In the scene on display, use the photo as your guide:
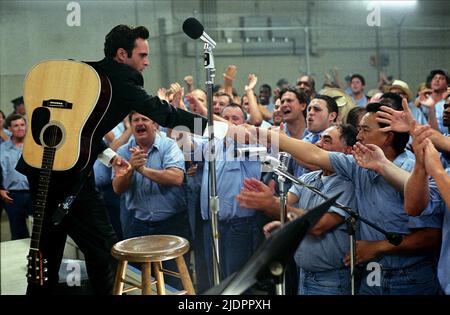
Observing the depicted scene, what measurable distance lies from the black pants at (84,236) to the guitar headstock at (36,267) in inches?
1.8

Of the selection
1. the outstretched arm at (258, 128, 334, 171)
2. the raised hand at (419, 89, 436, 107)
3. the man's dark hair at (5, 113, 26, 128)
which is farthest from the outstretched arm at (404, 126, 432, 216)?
the man's dark hair at (5, 113, 26, 128)

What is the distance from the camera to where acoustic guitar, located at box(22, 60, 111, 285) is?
210 centimetres

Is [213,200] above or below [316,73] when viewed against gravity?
below

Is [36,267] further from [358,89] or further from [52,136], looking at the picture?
[358,89]

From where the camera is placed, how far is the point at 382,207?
6.57 feet

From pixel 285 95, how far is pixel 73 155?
163cm

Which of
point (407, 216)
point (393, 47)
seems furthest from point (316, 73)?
point (407, 216)

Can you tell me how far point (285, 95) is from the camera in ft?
10.9

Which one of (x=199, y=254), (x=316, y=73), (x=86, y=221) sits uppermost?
(x=316, y=73)

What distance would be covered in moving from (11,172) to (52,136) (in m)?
2.23

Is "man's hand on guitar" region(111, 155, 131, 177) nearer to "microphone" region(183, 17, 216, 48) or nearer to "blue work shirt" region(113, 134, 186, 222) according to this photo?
"blue work shirt" region(113, 134, 186, 222)

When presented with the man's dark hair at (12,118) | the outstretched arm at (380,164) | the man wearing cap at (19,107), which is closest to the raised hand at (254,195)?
the outstretched arm at (380,164)

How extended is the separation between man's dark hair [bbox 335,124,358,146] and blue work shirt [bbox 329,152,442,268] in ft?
1.16
